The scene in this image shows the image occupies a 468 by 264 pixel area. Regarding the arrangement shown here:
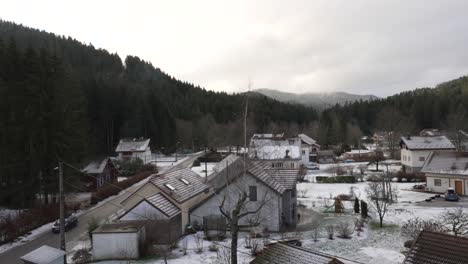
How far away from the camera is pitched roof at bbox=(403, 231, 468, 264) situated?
981 cm

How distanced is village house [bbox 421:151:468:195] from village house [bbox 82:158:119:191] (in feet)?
112

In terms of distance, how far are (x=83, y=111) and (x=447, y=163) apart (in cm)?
3702

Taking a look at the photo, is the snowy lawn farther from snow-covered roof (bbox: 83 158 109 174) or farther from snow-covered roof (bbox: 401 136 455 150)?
snow-covered roof (bbox: 83 158 109 174)

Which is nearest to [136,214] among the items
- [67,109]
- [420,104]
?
[67,109]

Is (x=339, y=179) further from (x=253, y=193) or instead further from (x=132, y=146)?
(x=132, y=146)

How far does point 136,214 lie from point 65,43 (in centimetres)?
11865

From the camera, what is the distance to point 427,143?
48.4 metres

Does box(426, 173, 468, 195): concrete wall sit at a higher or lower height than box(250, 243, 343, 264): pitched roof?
lower

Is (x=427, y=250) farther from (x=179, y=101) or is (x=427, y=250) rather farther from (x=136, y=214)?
(x=179, y=101)

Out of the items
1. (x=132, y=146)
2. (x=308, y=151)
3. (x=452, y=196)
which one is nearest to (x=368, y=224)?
(x=452, y=196)

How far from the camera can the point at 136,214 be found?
2033cm

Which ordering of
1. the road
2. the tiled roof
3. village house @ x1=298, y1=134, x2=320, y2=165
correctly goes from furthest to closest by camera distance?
village house @ x1=298, y1=134, x2=320, y2=165, the tiled roof, the road

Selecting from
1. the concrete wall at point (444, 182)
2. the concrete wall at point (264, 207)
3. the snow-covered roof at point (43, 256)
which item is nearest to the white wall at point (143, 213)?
the concrete wall at point (264, 207)

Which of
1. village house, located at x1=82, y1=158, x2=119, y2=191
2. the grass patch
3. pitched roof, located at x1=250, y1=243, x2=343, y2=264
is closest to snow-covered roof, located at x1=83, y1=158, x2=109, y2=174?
village house, located at x1=82, y1=158, x2=119, y2=191
